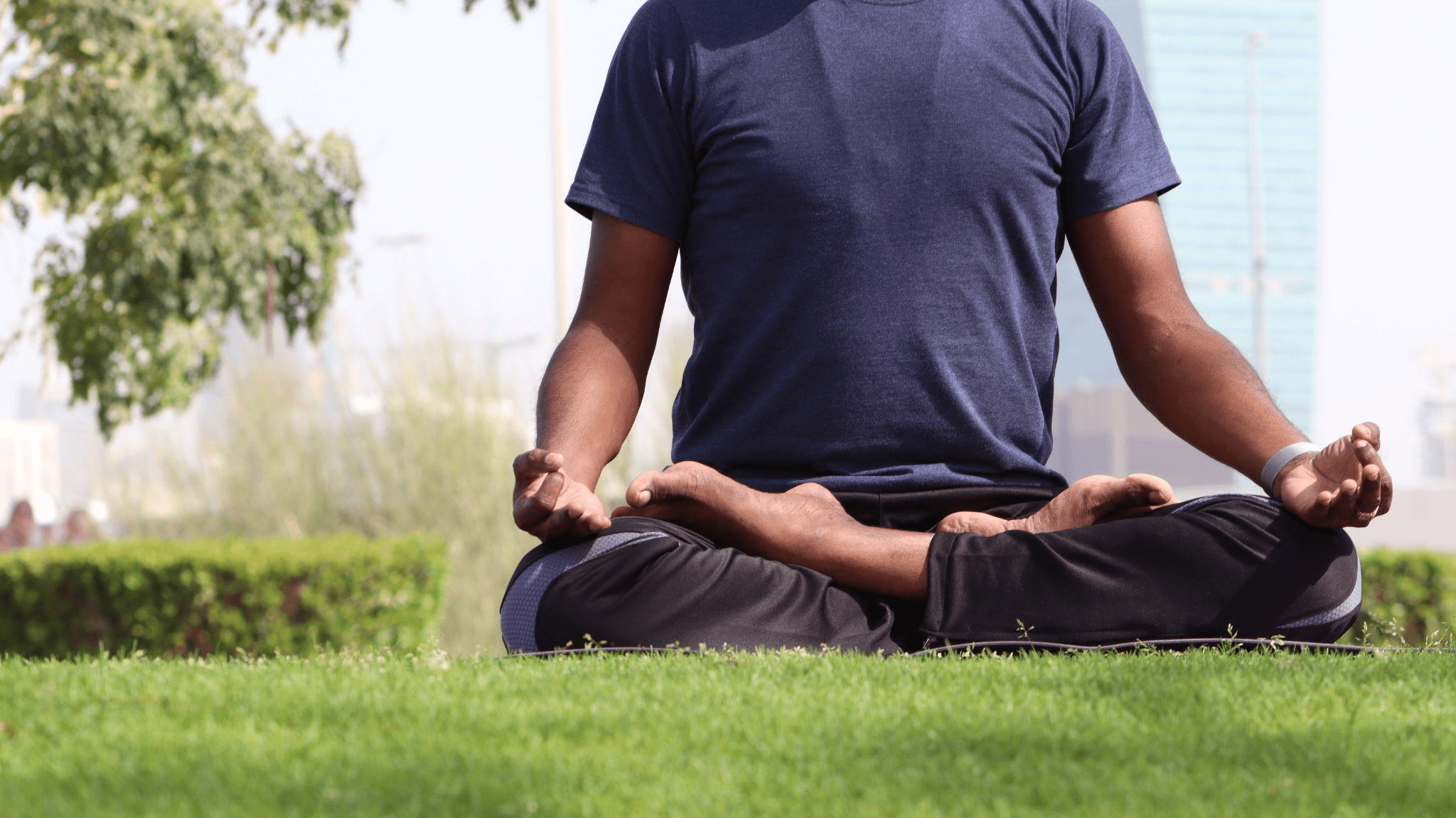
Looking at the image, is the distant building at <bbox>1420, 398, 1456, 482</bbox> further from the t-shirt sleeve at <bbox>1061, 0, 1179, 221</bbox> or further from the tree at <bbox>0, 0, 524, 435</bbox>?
the t-shirt sleeve at <bbox>1061, 0, 1179, 221</bbox>

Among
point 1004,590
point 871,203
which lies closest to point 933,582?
point 1004,590

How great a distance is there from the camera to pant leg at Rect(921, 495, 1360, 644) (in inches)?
Answer: 96.3

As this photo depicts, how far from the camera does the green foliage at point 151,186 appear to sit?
7883mm

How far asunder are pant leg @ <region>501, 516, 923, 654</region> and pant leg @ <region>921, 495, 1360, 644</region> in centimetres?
15

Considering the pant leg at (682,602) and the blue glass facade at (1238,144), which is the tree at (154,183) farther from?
the blue glass facade at (1238,144)

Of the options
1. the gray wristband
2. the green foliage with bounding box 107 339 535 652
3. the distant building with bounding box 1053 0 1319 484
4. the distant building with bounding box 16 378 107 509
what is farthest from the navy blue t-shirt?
the distant building with bounding box 1053 0 1319 484

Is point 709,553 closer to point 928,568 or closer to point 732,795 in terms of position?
point 928,568

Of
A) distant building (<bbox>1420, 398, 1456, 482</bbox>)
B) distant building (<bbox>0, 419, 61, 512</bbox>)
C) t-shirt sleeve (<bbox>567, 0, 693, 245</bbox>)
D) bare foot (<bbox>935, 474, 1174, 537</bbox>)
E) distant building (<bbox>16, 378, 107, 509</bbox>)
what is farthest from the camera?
distant building (<bbox>1420, 398, 1456, 482</bbox>)

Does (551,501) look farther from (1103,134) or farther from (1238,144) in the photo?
(1238,144)

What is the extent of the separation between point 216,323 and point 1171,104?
10100 centimetres

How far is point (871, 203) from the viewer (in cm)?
283

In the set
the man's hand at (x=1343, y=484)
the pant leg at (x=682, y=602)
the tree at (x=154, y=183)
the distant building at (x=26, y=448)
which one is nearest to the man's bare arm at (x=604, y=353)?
the pant leg at (x=682, y=602)

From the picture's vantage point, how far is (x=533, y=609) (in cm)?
251

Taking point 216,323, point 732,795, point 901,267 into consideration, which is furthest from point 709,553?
point 216,323
